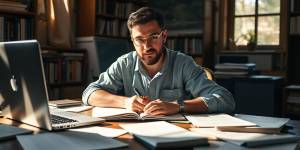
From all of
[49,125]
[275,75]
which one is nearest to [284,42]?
[275,75]

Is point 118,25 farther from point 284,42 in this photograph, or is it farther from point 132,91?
point 132,91

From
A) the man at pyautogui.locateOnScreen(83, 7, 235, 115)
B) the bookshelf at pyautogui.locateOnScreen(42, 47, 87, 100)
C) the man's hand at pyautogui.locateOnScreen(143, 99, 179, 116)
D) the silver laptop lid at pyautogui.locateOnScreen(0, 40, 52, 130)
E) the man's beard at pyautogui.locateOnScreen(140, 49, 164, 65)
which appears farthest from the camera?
the bookshelf at pyautogui.locateOnScreen(42, 47, 87, 100)

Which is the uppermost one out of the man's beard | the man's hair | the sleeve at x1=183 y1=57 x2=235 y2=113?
the man's hair

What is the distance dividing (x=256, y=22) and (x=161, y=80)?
294 centimetres

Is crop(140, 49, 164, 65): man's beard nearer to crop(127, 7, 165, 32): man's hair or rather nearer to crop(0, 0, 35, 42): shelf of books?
crop(127, 7, 165, 32): man's hair

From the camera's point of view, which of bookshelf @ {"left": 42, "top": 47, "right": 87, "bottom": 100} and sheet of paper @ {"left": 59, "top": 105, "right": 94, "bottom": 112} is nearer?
sheet of paper @ {"left": 59, "top": 105, "right": 94, "bottom": 112}

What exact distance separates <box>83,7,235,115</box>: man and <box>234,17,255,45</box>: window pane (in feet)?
9.23

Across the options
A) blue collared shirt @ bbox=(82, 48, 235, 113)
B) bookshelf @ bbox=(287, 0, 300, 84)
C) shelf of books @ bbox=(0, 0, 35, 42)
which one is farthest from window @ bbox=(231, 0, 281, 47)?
blue collared shirt @ bbox=(82, 48, 235, 113)

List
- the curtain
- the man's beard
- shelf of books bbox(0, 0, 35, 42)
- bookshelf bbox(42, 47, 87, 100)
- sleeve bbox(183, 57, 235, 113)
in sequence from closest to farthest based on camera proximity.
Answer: sleeve bbox(183, 57, 235, 113) < the man's beard < shelf of books bbox(0, 0, 35, 42) < bookshelf bbox(42, 47, 87, 100) < the curtain

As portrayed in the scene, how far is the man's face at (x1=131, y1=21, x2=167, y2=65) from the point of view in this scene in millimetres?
1707

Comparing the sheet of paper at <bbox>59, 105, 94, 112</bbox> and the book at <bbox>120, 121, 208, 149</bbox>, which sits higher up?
the book at <bbox>120, 121, 208, 149</bbox>

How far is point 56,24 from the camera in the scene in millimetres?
3502

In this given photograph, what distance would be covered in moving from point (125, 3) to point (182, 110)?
116 inches

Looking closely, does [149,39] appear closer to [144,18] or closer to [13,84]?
[144,18]
